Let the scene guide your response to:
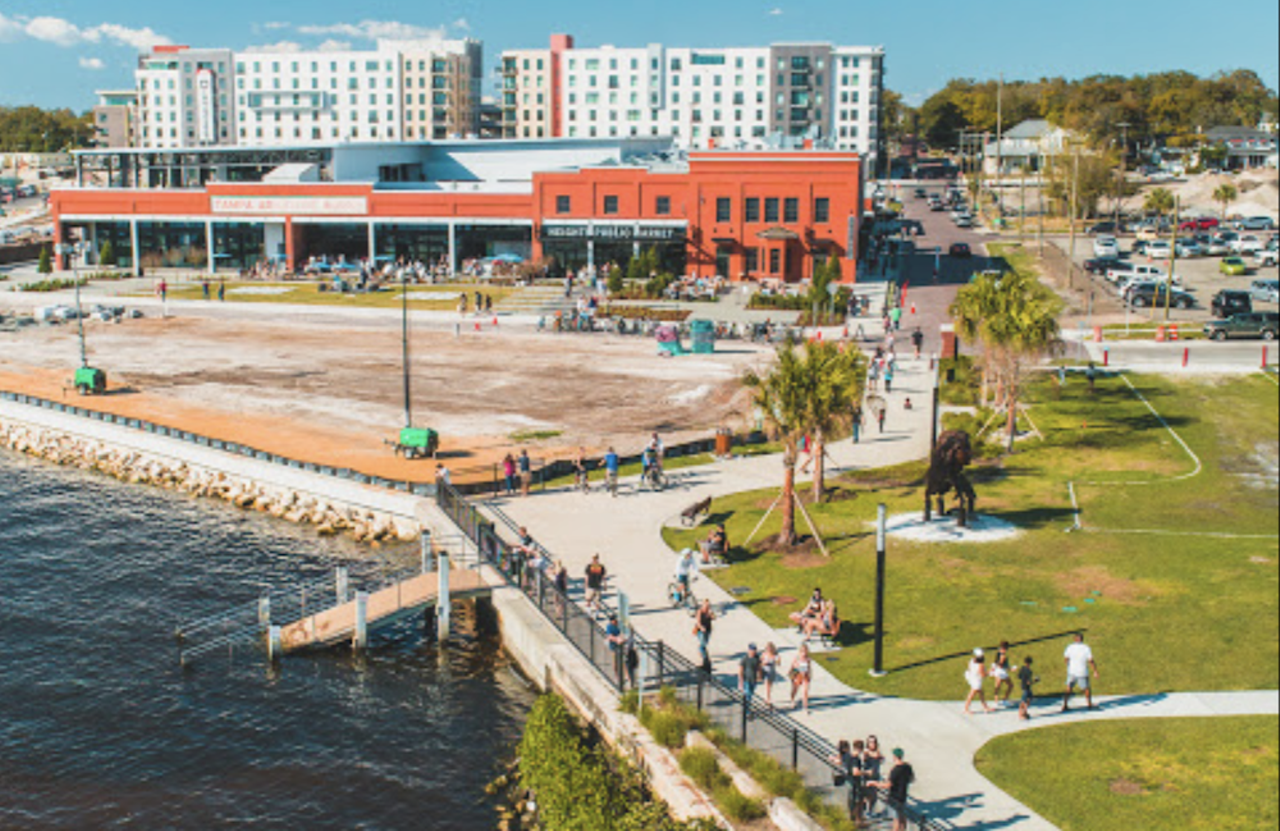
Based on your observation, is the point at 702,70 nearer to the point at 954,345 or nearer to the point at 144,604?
the point at 954,345

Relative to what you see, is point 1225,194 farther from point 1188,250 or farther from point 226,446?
point 226,446

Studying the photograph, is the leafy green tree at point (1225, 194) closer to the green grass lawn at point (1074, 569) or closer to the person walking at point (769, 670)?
the green grass lawn at point (1074, 569)

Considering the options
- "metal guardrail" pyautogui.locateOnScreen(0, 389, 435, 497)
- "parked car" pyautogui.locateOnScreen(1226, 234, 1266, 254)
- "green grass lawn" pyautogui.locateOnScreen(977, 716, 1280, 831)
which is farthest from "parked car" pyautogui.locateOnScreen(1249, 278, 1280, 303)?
"green grass lawn" pyautogui.locateOnScreen(977, 716, 1280, 831)

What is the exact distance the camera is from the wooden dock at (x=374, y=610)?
33062 mm

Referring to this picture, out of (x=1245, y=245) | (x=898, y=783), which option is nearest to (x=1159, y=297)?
(x=1245, y=245)

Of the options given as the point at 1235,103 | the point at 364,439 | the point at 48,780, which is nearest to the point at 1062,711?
the point at 48,780

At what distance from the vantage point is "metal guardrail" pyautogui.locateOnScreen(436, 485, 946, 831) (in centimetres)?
2198

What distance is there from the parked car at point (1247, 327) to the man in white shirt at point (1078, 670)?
4488 cm

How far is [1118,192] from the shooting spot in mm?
125625

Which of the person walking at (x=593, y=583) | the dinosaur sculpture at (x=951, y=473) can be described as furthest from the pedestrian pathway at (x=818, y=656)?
the dinosaur sculpture at (x=951, y=473)

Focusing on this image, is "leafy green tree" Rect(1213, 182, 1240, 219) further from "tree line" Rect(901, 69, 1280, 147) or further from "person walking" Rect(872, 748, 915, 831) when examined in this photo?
"person walking" Rect(872, 748, 915, 831)

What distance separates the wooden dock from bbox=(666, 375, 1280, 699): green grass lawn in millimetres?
6229

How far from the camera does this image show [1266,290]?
7731cm

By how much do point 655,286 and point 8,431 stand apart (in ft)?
135
